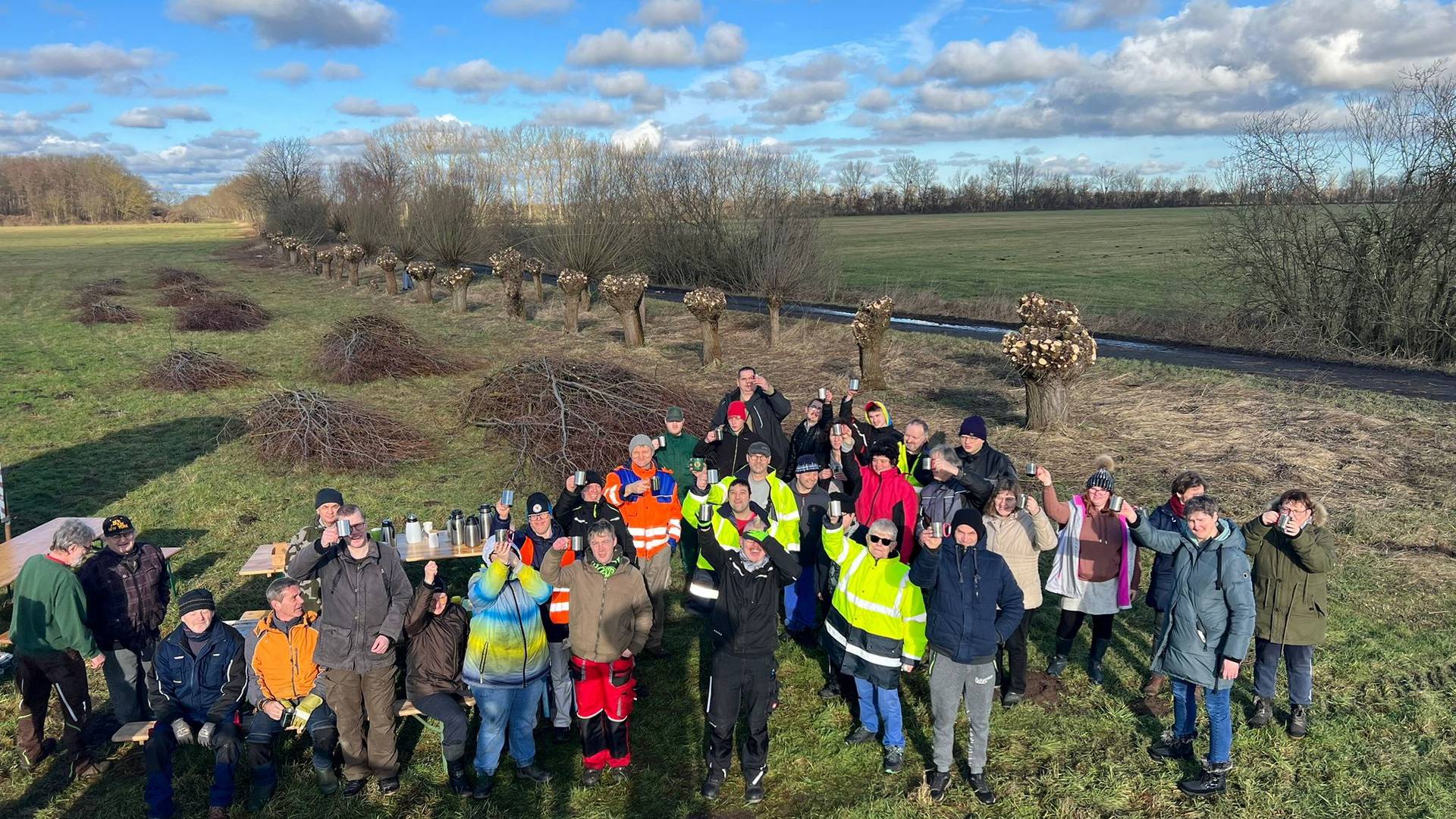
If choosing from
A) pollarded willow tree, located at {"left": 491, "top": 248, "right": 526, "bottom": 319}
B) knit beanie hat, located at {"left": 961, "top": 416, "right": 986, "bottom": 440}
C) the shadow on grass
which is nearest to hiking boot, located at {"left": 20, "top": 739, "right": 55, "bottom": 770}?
the shadow on grass

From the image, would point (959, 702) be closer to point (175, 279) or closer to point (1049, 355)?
point (1049, 355)

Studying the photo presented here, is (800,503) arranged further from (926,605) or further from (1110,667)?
(1110,667)

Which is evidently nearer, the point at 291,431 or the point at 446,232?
the point at 291,431

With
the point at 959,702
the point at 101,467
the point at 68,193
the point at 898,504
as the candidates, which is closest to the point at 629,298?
the point at 101,467

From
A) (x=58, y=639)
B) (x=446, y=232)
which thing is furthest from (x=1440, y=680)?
(x=446, y=232)

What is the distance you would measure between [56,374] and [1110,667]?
2097cm

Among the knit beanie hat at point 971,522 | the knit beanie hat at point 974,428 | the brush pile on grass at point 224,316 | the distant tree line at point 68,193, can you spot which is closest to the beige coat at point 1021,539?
the knit beanie hat at point 971,522

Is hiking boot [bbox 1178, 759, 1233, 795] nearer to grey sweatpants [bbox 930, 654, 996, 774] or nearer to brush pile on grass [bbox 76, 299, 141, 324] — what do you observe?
grey sweatpants [bbox 930, 654, 996, 774]

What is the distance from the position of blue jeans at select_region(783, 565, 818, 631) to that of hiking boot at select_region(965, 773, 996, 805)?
204cm

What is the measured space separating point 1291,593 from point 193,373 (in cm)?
1803

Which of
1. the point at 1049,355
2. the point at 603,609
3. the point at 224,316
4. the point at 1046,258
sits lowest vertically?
the point at 603,609

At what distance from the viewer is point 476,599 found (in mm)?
4781

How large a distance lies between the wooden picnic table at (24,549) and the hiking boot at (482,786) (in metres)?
3.78

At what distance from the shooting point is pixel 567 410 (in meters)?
11.6
